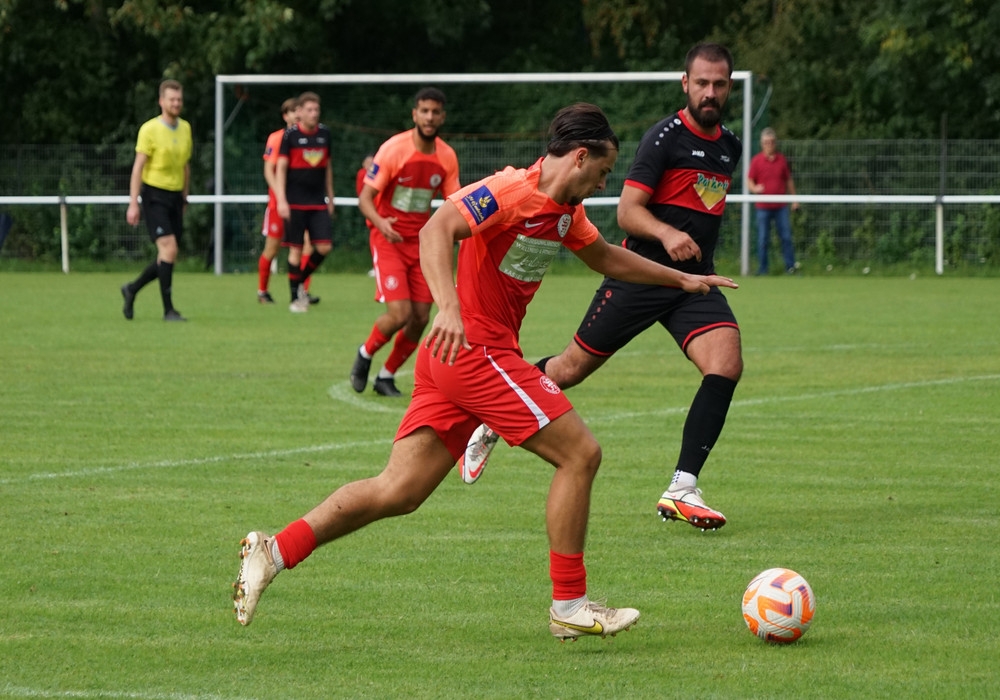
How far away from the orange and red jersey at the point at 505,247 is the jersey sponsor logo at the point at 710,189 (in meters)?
2.32

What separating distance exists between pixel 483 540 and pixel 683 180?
219cm

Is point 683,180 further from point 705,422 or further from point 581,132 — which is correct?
point 581,132

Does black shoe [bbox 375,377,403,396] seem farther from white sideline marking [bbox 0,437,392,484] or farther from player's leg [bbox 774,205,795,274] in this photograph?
player's leg [bbox 774,205,795,274]

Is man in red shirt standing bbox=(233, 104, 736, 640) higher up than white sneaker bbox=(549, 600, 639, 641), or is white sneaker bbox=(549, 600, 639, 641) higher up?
man in red shirt standing bbox=(233, 104, 736, 640)

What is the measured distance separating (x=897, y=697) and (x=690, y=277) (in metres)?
2.03

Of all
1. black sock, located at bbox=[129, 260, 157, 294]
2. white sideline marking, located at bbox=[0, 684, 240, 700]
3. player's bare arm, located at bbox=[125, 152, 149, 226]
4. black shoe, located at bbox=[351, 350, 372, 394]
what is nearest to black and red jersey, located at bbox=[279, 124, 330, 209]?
black sock, located at bbox=[129, 260, 157, 294]

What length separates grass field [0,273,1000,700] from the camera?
4.59 meters

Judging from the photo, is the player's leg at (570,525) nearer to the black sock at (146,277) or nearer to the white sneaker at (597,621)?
the white sneaker at (597,621)

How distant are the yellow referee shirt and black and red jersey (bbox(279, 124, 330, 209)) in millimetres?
2104

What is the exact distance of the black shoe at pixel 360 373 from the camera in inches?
428

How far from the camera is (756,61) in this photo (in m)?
32.0

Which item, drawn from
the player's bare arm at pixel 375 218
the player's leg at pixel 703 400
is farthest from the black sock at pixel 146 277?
the player's leg at pixel 703 400

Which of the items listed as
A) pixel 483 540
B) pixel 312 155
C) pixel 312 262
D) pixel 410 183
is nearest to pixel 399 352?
pixel 410 183

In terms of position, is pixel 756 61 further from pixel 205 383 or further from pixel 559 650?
pixel 559 650
